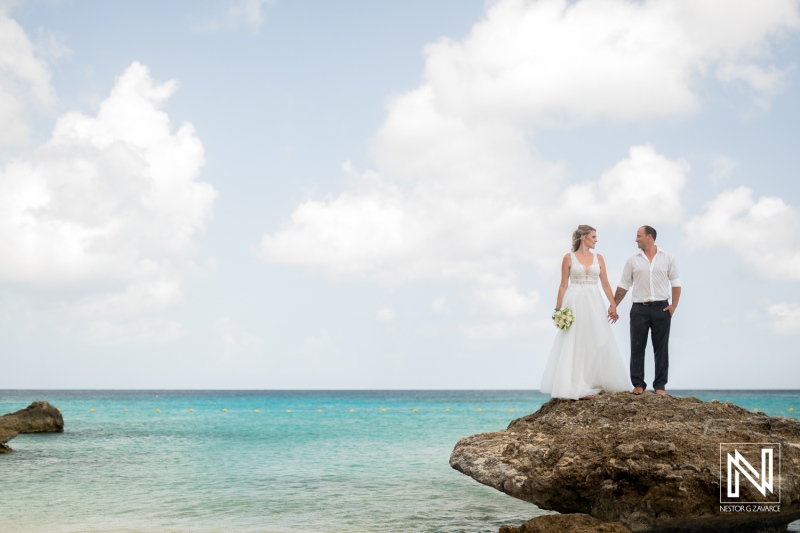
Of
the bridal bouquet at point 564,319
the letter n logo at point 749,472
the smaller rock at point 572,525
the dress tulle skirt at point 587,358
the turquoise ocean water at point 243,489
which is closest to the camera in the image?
the smaller rock at point 572,525

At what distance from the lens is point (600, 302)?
1035cm

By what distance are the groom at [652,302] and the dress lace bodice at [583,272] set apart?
52 centimetres

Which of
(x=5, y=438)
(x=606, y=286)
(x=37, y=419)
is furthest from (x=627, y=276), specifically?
(x=37, y=419)

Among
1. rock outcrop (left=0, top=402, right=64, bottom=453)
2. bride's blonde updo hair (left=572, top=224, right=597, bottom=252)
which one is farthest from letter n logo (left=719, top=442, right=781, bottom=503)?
rock outcrop (left=0, top=402, right=64, bottom=453)

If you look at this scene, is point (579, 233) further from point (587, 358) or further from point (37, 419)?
point (37, 419)

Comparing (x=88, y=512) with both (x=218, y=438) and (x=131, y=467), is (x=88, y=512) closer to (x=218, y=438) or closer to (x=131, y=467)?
(x=131, y=467)

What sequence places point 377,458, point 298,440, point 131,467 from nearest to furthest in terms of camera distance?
point 131,467
point 377,458
point 298,440

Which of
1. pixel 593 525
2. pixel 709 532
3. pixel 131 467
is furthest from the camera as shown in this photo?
pixel 131 467

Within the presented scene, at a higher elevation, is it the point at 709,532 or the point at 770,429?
the point at 770,429

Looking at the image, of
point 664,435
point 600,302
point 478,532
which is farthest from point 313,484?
point 664,435

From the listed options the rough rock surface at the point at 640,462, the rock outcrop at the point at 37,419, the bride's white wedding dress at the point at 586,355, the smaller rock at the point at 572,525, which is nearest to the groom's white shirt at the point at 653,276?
the bride's white wedding dress at the point at 586,355

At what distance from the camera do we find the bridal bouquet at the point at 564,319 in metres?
10.2

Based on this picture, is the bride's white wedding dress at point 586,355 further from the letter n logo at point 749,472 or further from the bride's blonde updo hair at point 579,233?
the letter n logo at point 749,472

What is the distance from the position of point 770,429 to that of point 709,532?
A: 1.41 metres
